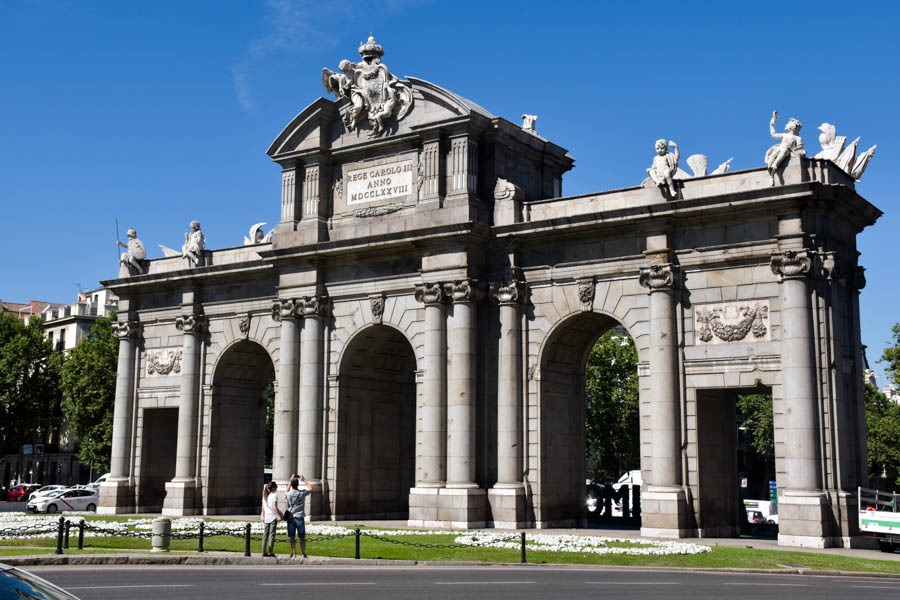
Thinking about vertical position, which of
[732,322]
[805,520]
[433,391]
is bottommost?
[805,520]

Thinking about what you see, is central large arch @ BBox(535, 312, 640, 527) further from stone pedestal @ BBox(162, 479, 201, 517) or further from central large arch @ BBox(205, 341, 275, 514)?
stone pedestal @ BBox(162, 479, 201, 517)

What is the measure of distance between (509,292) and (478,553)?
12969 millimetres

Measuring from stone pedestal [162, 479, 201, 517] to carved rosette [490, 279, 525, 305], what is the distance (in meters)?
16.4

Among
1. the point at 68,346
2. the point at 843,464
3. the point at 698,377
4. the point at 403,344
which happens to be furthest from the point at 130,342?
the point at 68,346

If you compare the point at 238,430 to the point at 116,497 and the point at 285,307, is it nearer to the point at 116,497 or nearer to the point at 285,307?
the point at 116,497

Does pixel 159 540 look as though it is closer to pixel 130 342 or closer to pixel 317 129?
pixel 317 129

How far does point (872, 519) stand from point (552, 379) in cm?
1175

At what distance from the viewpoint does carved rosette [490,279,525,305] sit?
3700 centimetres

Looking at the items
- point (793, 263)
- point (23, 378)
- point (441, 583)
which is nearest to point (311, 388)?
point (793, 263)

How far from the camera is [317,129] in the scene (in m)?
41.8

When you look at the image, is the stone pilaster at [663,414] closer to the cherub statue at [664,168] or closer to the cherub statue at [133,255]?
the cherub statue at [664,168]

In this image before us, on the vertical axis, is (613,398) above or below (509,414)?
above

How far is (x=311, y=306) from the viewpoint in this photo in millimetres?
40812

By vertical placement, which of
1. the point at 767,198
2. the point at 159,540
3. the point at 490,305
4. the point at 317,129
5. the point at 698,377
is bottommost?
the point at 159,540
